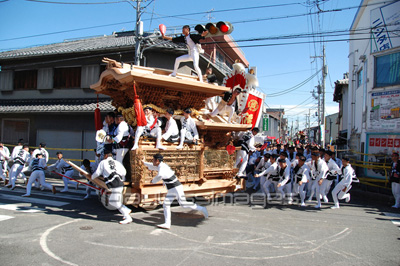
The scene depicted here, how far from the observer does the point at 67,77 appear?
15625mm

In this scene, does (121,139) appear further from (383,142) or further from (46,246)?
(383,142)

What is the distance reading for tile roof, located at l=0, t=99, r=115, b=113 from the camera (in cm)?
1408

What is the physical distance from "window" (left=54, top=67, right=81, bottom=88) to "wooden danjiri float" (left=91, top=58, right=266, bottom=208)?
9.17 meters

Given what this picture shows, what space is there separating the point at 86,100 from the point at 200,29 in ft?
31.5

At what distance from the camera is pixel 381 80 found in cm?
1159

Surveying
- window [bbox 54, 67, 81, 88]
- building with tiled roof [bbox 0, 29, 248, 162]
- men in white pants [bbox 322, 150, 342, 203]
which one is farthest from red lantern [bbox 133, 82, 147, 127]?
window [bbox 54, 67, 81, 88]

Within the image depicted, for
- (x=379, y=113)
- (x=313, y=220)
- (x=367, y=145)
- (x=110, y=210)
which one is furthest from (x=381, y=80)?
(x=110, y=210)

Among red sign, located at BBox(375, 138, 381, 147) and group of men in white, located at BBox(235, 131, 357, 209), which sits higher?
red sign, located at BBox(375, 138, 381, 147)

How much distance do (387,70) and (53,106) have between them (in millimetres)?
15488

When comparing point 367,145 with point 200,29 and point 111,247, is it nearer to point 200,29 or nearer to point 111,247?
point 200,29

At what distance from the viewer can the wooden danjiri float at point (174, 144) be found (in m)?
6.20

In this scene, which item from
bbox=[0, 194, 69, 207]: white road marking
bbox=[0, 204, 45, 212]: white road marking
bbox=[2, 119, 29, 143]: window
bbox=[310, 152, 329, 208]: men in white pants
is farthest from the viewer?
bbox=[2, 119, 29, 143]: window

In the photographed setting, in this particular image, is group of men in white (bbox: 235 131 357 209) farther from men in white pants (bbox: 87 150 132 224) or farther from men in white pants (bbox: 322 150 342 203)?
men in white pants (bbox: 87 150 132 224)

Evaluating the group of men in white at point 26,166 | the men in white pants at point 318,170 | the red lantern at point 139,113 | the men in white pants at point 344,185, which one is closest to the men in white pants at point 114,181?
the red lantern at point 139,113
